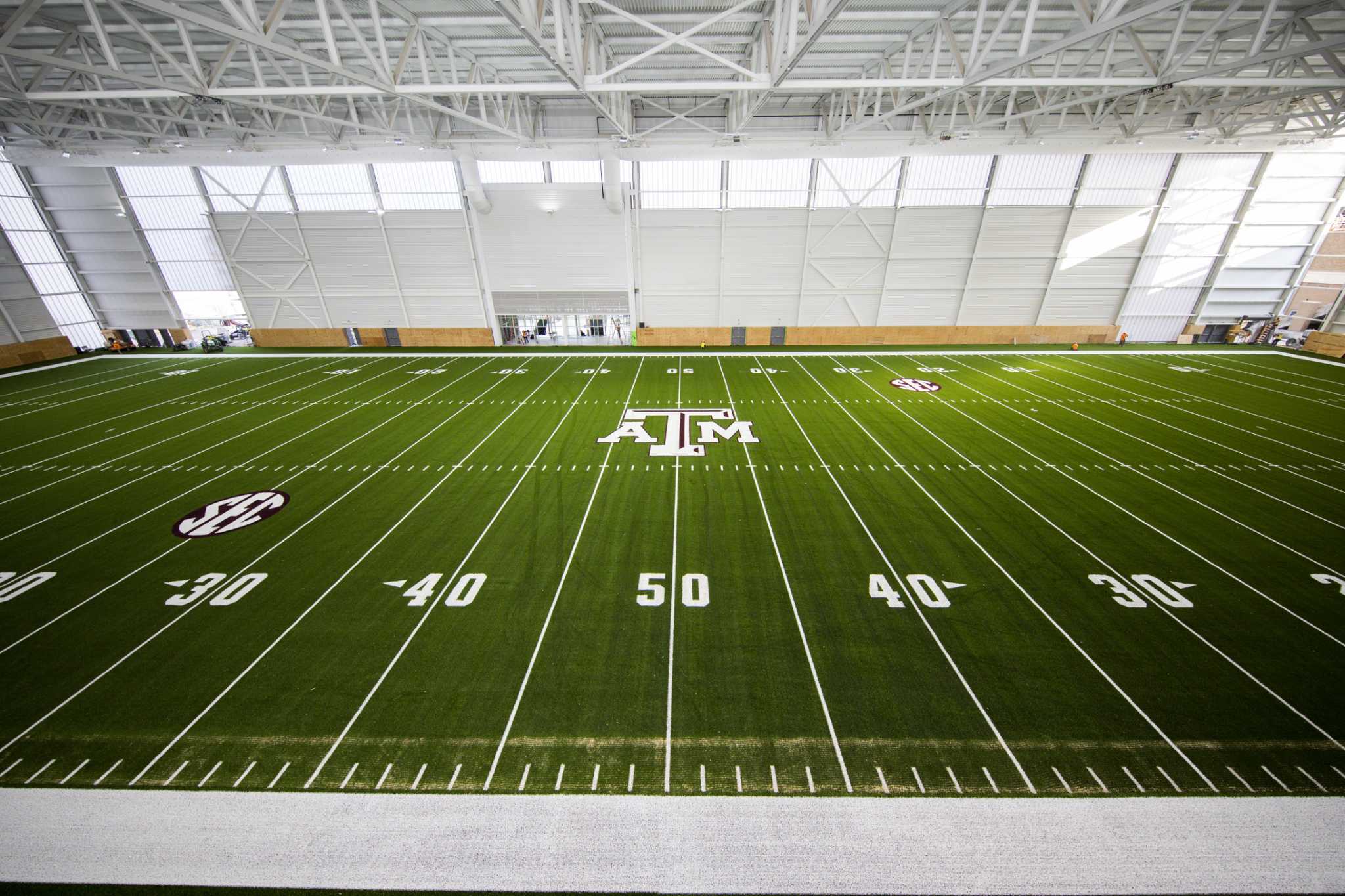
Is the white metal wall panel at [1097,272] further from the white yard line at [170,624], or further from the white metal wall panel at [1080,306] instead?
the white yard line at [170,624]

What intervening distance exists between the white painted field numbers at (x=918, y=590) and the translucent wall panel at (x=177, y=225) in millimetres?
36037

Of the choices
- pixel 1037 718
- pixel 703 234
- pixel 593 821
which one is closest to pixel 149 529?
pixel 593 821

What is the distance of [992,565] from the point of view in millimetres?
8078

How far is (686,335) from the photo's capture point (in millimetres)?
26828

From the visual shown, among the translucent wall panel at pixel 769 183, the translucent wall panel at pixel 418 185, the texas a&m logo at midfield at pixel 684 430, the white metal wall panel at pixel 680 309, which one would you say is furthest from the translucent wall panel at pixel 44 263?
the translucent wall panel at pixel 769 183

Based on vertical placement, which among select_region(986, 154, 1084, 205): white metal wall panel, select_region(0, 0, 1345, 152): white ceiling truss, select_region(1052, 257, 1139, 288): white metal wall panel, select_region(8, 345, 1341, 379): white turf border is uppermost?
select_region(0, 0, 1345, 152): white ceiling truss

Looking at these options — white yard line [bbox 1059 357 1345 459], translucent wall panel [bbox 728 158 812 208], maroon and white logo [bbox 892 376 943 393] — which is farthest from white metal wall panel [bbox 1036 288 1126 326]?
translucent wall panel [bbox 728 158 812 208]

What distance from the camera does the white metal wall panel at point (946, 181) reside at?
914 inches

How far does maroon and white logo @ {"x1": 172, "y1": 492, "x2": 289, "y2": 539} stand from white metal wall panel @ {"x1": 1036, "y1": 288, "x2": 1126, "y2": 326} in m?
34.1

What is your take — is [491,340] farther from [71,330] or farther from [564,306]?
[71,330]

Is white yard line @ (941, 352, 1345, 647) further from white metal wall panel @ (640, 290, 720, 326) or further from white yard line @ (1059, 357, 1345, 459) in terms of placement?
white metal wall panel @ (640, 290, 720, 326)

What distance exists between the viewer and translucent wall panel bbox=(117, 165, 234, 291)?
81.3ft

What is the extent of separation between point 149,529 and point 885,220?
2930 centimetres

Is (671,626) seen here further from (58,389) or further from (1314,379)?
(1314,379)
